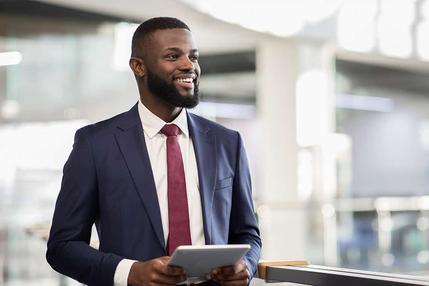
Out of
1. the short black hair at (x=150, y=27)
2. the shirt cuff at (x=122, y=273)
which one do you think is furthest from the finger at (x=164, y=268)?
the short black hair at (x=150, y=27)

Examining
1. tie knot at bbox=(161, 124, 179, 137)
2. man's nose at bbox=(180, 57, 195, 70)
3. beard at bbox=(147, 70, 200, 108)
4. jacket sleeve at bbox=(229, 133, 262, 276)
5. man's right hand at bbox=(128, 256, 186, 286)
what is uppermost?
man's nose at bbox=(180, 57, 195, 70)

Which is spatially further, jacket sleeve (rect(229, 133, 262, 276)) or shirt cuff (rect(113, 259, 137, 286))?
jacket sleeve (rect(229, 133, 262, 276))

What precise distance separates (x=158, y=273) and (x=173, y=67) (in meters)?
0.55

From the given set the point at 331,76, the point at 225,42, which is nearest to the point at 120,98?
the point at 225,42

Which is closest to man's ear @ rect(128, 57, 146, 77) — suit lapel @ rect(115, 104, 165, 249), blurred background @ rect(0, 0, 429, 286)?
suit lapel @ rect(115, 104, 165, 249)

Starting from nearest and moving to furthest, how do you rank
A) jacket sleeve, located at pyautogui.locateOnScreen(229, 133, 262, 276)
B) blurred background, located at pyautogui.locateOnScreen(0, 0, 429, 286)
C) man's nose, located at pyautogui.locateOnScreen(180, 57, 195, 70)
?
man's nose, located at pyautogui.locateOnScreen(180, 57, 195, 70) → jacket sleeve, located at pyautogui.locateOnScreen(229, 133, 262, 276) → blurred background, located at pyautogui.locateOnScreen(0, 0, 429, 286)

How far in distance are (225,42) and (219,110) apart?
3631 mm

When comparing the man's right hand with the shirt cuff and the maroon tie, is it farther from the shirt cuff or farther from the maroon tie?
the maroon tie

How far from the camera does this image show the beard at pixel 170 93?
2.29 metres

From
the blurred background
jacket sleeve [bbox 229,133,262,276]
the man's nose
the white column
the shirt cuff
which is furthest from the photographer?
the white column

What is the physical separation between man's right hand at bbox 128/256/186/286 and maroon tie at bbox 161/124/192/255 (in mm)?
156

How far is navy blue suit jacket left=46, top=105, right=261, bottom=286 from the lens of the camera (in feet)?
7.42

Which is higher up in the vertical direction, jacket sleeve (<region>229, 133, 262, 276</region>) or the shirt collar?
the shirt collar

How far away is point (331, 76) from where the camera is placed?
11219mm
